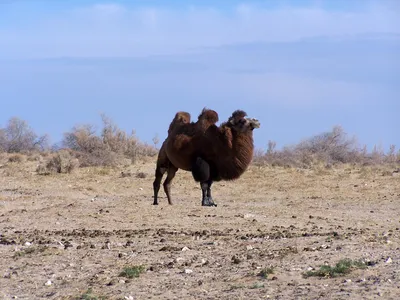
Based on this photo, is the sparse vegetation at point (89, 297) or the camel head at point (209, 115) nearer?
the sparse vegetation at point (89, 297)

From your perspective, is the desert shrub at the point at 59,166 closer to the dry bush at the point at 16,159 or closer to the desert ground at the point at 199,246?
the dry bush at the point at 16,159

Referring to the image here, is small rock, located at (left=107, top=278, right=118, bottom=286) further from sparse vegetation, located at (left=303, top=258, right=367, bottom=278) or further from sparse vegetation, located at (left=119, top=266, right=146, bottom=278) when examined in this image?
sparse vegetation, located at (left=303, top=258, right=367, bottom=278)

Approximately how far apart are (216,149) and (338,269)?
9.78m

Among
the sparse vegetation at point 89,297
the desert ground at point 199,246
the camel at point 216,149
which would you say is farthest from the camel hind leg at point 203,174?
the sparse vegetation at point 89,297

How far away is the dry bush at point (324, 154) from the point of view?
34394 mm

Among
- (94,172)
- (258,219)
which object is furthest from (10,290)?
(94,172)

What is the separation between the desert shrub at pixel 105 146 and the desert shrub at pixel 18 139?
394cm

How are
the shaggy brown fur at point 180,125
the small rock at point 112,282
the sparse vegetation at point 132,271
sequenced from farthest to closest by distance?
the shaggy brown fur at point 180,125 → the sparse vegetation at point 132,271 → the small rock at point 112,282

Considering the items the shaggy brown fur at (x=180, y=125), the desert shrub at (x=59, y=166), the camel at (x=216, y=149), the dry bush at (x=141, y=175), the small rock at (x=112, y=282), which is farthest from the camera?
the desert shrub at (x=59, y=166)

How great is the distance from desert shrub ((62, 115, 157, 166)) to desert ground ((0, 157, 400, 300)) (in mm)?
10179

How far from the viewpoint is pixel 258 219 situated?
1600 cm

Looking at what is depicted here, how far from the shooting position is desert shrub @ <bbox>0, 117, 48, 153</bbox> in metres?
43.3

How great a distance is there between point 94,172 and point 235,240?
17.6m

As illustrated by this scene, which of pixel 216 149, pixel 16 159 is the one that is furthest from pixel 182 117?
pixel 16 159
